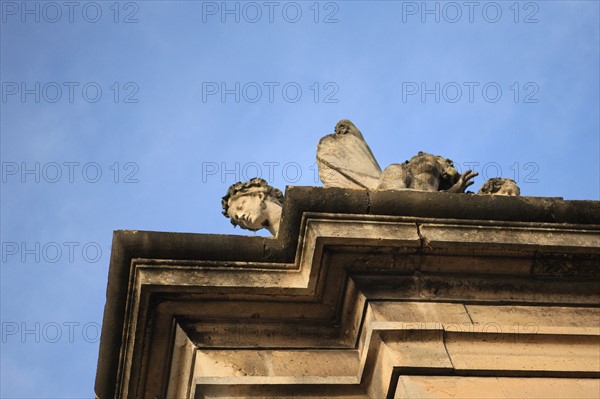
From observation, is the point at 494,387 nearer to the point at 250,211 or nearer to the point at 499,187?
the point at 499,187

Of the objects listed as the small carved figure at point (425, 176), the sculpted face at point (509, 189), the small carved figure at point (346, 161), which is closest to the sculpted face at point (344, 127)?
the small carved figure at point (346, 161)

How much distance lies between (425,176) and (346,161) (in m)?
0.68

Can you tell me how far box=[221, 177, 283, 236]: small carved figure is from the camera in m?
9.12

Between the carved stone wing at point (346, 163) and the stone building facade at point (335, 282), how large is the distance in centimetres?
124

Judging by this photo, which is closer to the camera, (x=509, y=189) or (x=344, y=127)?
(x=509, y=189)

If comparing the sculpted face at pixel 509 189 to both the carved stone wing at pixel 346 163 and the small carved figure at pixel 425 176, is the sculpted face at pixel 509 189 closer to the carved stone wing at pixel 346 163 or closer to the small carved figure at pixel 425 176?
the small carved figure at pixel 425 176

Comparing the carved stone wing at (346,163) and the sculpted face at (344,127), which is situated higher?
the sculpted face at (344,127)

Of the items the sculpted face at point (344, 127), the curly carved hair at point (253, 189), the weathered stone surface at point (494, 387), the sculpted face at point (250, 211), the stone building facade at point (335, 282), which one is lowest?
the weathered stone surface at point (494, 387)

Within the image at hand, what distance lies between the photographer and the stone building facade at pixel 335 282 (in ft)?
25.2

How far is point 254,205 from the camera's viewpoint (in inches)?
361

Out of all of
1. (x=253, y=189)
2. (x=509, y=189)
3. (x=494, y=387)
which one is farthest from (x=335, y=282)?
(x=509, y=189)

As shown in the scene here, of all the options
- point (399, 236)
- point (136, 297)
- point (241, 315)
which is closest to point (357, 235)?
point (399, 236)

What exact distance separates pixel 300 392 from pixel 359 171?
2597mm

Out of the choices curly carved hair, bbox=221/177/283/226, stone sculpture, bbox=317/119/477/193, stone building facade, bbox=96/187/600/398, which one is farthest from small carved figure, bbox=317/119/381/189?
stone building facade, bbox=96/187/600/398
